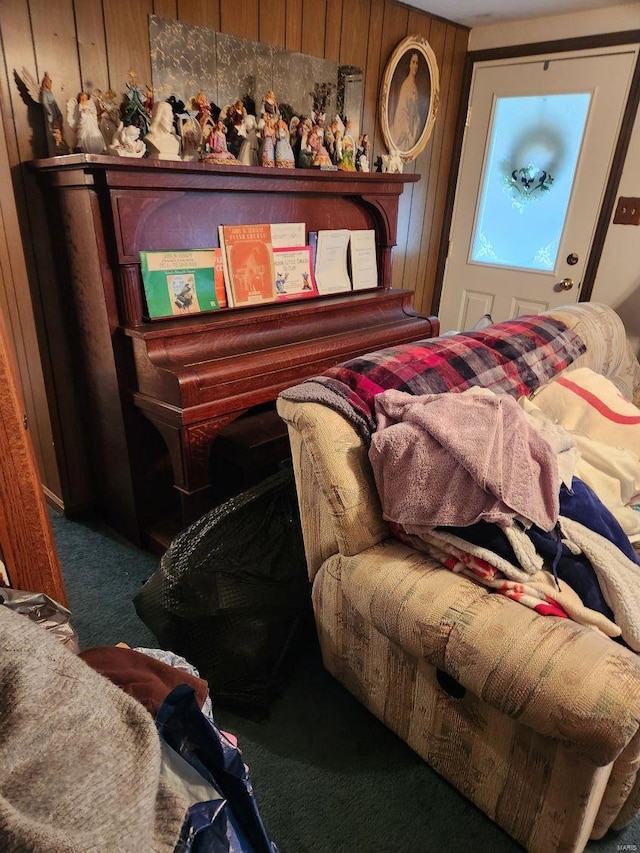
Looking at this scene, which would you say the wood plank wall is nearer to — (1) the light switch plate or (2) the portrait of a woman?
(2) the portrait of a woman

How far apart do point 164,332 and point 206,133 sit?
0.80m

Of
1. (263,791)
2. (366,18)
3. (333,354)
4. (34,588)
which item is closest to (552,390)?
(333,354)

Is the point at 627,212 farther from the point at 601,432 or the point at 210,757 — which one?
the point at 210,757

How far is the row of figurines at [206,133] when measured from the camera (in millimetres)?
1714

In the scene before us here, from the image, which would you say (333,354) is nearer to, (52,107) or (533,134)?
(52,107)

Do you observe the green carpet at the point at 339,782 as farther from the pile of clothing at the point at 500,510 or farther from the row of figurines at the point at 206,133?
Result: the row of figurines at the point at 206,133

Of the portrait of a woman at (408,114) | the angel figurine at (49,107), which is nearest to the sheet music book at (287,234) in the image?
the angel figurine at (49,107)

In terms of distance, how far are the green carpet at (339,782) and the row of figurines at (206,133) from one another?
158 cm

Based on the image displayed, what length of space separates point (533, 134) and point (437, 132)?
1.83ft

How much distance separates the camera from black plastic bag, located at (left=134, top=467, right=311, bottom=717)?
144 cm

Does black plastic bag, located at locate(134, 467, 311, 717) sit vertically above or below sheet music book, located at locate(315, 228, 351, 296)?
below

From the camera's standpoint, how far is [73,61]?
1730 millimetres

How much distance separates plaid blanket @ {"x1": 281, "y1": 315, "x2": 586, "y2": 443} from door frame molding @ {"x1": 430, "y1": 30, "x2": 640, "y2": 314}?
4.07 feet

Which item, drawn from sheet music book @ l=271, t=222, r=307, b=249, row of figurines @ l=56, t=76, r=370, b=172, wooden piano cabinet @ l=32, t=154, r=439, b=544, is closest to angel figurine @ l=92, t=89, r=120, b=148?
row of figurines @ l=56, t=76, r=370, b=172
